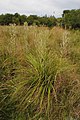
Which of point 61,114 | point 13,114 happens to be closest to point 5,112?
point 13,114

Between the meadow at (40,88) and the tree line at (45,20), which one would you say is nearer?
the meadow at (40,88)

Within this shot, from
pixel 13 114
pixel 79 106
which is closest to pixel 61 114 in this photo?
pixel 79 106

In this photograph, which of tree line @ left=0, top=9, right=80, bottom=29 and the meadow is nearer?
the meadow

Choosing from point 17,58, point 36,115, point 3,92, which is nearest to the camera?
point 36,115

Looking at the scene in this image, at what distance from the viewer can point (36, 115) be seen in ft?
16.2

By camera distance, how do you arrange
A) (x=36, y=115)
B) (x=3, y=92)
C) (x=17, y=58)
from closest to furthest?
(x=36, y=115)
(x=3, y=92)
(x=17, y=58)

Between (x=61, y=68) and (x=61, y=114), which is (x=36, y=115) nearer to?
(x=61, y=114)

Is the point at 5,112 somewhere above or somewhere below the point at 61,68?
below

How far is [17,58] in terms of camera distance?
6012 mm

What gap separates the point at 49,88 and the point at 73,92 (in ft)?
1.30

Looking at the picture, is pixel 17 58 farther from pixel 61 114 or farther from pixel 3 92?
pixel 61 114

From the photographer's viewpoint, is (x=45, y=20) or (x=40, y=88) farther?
(x=45, y=20)

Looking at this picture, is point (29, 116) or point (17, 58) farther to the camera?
point (17, 58)

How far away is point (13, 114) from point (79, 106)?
1.06m
